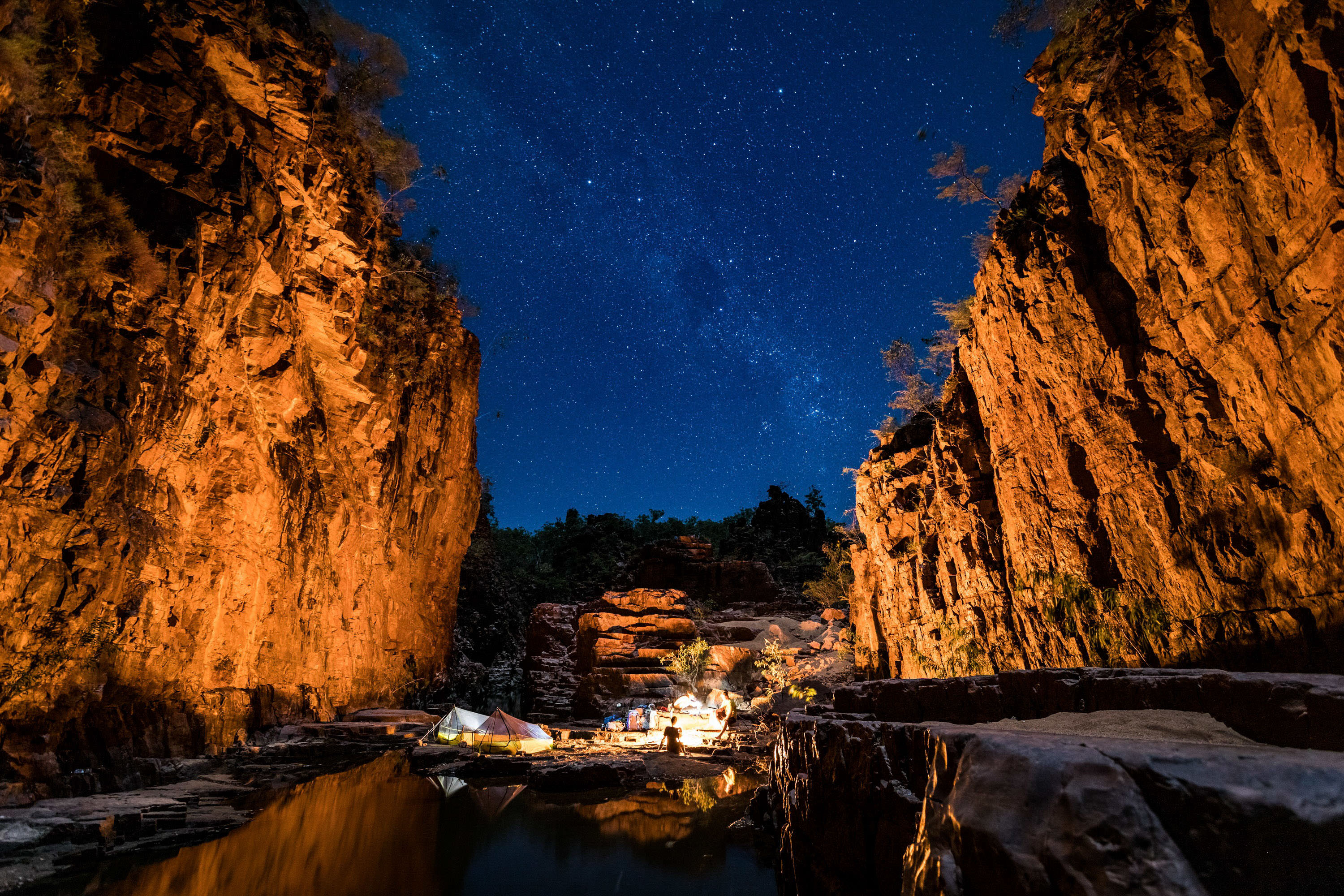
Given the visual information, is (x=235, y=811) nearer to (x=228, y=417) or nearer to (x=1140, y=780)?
(x=228, y=417)

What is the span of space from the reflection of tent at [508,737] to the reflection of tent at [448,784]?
12.4 feet

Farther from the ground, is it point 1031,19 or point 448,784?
point 1031,19

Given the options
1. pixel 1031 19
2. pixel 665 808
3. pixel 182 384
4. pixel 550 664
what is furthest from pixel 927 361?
pixel 550 664

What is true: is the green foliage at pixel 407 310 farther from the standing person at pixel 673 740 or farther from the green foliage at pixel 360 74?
the standing person at pixel 673 740

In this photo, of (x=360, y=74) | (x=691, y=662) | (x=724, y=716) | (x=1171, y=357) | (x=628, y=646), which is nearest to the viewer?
(x=1171, y=357)

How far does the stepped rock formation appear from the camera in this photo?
5.86 metres

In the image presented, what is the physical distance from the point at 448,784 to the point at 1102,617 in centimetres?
1695

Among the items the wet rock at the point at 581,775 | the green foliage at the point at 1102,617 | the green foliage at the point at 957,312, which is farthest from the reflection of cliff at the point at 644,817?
the green foliage at the point at 957,312

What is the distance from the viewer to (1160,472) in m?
8.21

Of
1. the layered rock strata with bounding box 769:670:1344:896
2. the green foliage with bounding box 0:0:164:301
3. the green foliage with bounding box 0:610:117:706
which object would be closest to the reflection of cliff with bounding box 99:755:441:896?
the green foliage with bounding box 0:610:117:706

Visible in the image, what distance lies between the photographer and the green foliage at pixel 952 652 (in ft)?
42.5

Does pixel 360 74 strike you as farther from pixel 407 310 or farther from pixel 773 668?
pixel 773 668

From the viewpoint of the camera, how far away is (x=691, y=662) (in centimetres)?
3231

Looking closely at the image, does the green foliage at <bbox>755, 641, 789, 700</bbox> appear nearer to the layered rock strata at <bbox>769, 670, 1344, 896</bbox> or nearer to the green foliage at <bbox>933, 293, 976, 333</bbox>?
the green foliage at <bbox>933, 293, 976, 333</bbox>
